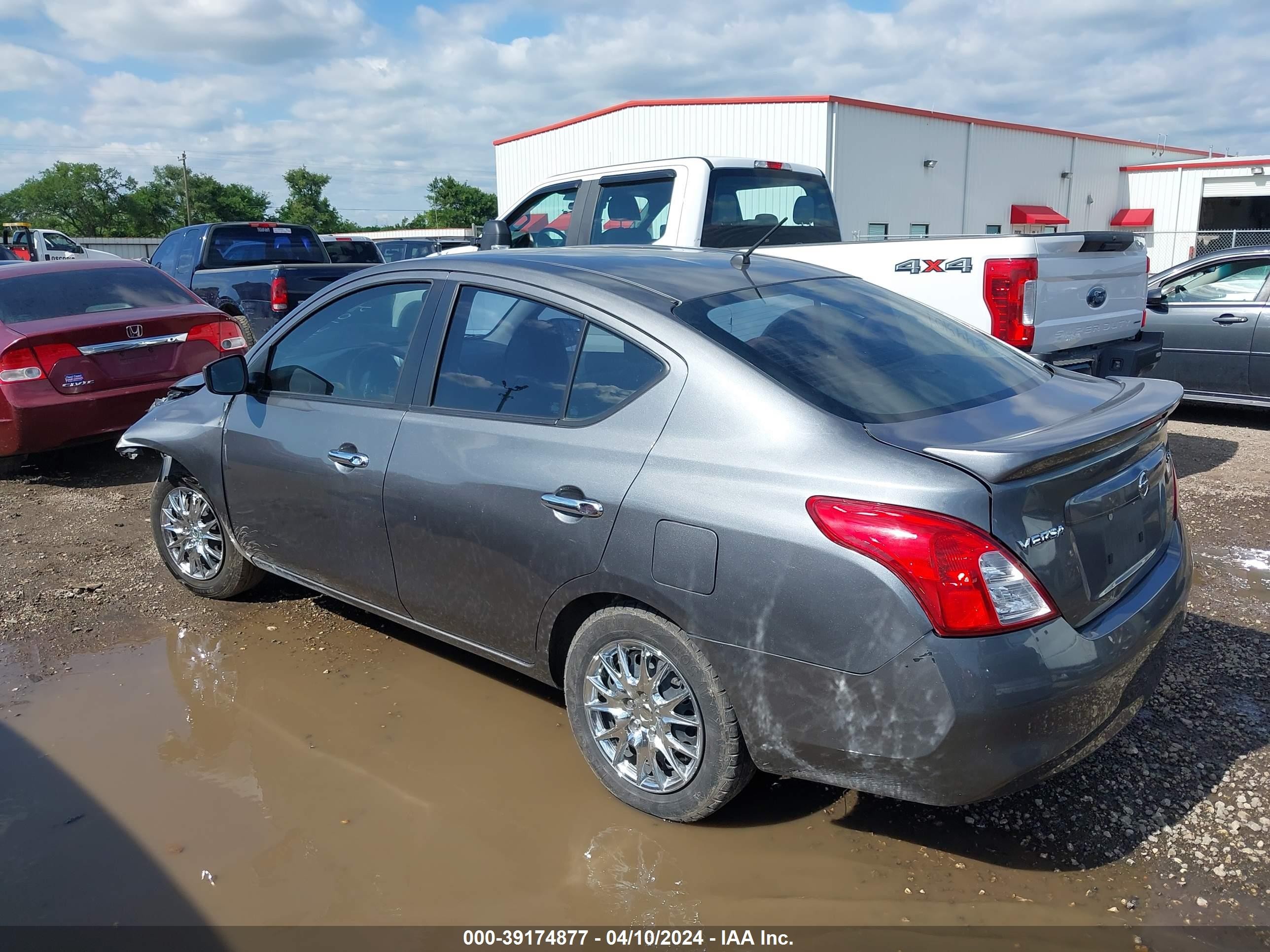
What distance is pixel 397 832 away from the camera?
123 inches

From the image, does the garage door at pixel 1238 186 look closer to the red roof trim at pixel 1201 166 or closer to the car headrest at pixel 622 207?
the red roof trim at pixel 1201 166

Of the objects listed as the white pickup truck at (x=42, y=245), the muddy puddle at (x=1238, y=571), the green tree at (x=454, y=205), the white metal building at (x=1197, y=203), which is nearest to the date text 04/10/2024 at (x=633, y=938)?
the muddy puddle at (x=1238, y=571)

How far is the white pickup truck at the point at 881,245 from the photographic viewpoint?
5.83 metres

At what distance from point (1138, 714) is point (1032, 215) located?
28.7 metres

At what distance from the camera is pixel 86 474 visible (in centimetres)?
772

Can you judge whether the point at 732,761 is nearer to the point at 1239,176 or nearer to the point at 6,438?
the point at 6,438

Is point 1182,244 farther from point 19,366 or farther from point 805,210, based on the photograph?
point 19,366

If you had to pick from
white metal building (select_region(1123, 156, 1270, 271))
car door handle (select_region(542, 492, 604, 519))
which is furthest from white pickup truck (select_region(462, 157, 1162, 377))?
white metal building (select_region(1123, 156, 1270, 271))

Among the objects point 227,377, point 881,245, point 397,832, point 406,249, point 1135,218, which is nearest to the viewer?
point 397,832

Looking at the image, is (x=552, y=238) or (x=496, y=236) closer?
(x=496, y=236)

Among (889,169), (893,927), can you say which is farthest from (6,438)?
(889,169)

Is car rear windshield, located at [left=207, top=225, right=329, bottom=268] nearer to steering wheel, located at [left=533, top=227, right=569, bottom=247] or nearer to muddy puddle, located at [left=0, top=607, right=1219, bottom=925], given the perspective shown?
steering wheel, located at [left=533, top=227, right=569, bottom=247]

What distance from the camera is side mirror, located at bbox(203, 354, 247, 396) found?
4344 millimetres

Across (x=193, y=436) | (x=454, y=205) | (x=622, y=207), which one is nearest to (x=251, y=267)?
(x=622, y=207)
